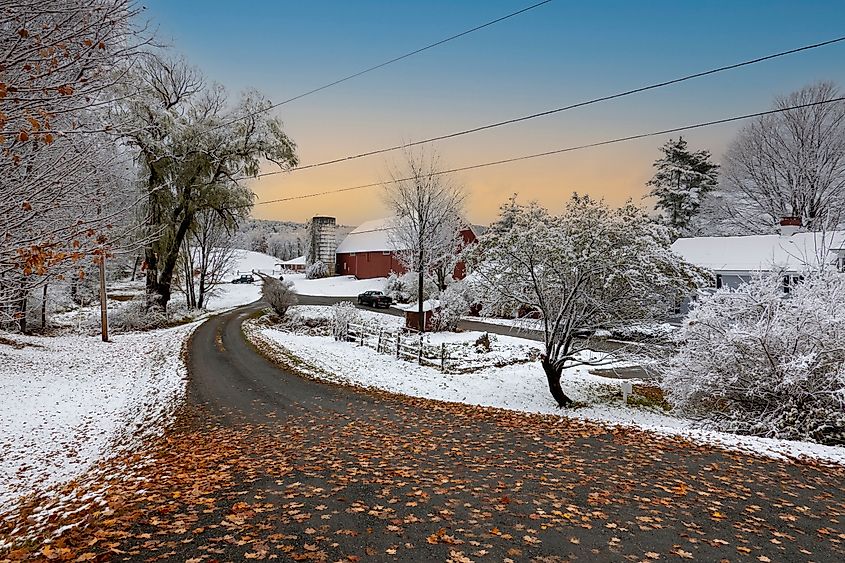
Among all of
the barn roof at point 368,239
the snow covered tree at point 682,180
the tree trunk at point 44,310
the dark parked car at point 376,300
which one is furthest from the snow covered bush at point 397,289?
the snow covered tree at point 682,180

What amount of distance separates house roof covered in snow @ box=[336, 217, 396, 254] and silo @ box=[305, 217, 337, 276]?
4.47ft

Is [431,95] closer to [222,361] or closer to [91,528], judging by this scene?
Result: [222,361]

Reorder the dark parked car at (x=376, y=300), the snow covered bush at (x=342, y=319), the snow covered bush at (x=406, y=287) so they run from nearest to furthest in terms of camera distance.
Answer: the snow covered bush at (x=342, y=319), the snow covered bush at (x=406, y=287), the dark parked car at (x=376, y=300)

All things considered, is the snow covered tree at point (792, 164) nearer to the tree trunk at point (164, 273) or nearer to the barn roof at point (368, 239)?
the barn roof at point (368, 239)

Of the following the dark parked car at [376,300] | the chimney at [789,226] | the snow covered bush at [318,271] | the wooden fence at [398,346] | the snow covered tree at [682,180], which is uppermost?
the snow covered tree at [682,180]

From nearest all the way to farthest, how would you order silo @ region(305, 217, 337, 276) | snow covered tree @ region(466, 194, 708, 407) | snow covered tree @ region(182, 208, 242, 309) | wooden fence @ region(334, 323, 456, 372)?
snow covered tree @ region(466, 194, 708, 407) < wooden fence @ region(334, 323, 456, 372) < snow covered tree @ region(182, 208, 242, 309) < silo @ region(305, 217, 337, 276)

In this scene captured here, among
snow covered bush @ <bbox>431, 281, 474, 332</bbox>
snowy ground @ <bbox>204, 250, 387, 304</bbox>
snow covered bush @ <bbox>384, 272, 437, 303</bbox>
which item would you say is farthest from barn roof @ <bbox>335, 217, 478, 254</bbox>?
snow covered bush @ <bbox>431, 281, 474, 332</bbox>

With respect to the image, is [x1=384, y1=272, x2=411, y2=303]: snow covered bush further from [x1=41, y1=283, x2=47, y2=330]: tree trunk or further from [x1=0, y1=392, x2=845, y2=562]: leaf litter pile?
[x1=0, y1=392, x2=845, y2=562]: leaf litter pile

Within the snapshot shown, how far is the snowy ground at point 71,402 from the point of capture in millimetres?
8133

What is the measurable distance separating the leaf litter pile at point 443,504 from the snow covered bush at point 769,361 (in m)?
2.93

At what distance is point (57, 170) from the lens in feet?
19.3

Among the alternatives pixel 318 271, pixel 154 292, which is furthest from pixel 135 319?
pixel 318 271

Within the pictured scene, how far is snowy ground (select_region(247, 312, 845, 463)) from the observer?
12.4 metres

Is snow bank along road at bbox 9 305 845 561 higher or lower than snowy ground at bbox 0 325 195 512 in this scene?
higher
